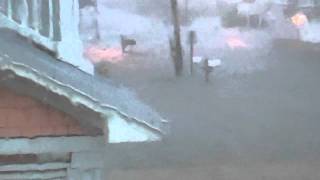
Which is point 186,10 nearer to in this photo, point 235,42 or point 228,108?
point 235,42

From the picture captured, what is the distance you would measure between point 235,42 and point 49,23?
2314 cm

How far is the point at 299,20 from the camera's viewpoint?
27.8 m

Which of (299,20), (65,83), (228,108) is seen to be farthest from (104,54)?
(65,83)

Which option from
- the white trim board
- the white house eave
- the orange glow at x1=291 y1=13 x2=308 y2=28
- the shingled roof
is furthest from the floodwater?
the white house eave

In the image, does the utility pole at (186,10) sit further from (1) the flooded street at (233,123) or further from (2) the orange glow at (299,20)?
(1) the flooded street at (233,123)

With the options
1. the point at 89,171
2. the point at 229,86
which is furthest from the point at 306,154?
the point at 89,171

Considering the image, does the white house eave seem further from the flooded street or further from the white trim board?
the flooded street

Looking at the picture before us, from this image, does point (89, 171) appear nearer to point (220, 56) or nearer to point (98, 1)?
point (220, 56)

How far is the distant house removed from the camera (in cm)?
427

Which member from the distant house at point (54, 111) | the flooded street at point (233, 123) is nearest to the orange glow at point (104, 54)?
the flooded street at point (233, 123)

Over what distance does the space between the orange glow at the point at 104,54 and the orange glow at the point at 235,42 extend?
14.0ft

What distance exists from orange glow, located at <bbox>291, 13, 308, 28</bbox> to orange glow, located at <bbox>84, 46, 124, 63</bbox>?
273 inches

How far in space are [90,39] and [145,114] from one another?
23.5 m

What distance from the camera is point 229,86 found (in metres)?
21.6
